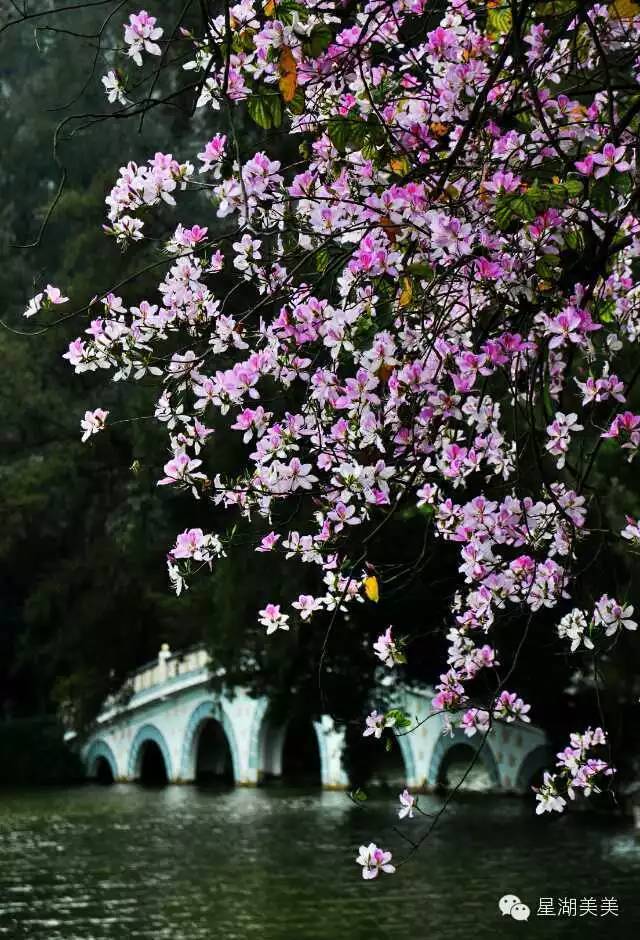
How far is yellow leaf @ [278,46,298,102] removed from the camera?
11.1 ft

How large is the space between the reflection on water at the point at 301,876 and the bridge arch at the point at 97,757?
49.9 ft

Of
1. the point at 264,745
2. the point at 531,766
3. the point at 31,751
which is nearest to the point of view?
the point at 531,766

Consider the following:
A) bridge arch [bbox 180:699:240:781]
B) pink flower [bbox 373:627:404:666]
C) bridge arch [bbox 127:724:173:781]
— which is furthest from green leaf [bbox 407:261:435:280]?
bridge arch [bbox 127:724:173:781]

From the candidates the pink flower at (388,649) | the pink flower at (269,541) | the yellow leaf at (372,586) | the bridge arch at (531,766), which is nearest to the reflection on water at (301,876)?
the bridge arch at (531,766)

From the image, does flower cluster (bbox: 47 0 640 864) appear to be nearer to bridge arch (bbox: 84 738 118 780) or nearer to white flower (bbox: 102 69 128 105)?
white flower (bbox: 102 69 128 105)

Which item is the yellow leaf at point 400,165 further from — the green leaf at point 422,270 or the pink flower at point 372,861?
the pink flower at point 372,861

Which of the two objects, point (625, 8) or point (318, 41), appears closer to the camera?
point (318, 41)

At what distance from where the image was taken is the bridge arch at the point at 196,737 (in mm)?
33375

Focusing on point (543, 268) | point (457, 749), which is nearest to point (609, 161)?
point (543, 268)

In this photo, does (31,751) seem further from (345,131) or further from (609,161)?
(609,161)

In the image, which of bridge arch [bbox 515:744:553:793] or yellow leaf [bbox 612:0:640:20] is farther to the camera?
bridge arch [bbox 515:744:553:793]

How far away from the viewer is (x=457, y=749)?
90.9 feet

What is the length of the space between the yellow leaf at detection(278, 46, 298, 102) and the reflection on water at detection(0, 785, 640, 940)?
25.7 feet

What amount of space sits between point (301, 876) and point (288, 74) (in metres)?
11.4
